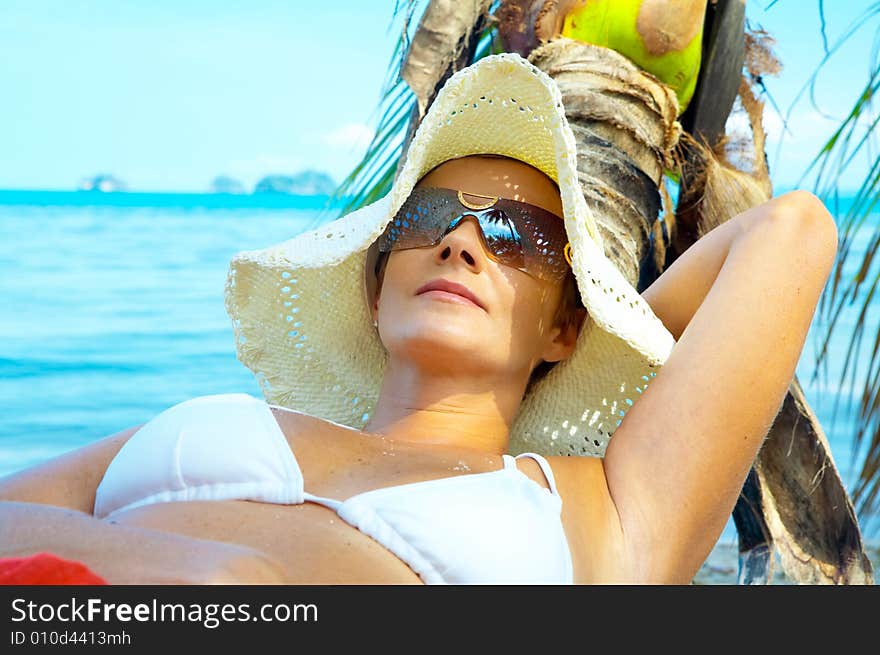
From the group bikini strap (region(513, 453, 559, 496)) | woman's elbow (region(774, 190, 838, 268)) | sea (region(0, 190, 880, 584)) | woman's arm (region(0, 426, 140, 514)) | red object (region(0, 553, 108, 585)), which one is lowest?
sea (region(0, 190, 880, 584))

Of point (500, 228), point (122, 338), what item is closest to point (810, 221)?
point (500, 228)

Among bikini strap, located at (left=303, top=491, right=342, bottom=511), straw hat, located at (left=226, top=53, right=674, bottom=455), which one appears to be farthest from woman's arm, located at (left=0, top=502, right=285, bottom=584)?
straw hat, located at (left=226, top=53, right=674, bottom=455)

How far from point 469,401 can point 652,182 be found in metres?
1.04

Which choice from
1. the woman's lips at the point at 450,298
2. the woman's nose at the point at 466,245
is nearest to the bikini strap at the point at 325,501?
the woman's lips at the point at 450,298

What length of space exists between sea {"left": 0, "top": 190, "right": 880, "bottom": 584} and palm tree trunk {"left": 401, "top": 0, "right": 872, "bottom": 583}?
0.16 m

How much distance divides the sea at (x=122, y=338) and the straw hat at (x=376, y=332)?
2.54 ft

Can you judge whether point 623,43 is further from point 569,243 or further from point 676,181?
point 569,243

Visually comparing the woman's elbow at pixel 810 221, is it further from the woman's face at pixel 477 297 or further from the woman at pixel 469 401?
the woman's face at pixel 477 297

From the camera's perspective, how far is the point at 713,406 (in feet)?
7.32

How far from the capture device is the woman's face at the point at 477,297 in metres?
2.44

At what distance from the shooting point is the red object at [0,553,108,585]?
1581mm

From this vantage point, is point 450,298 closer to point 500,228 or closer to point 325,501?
point 500,228

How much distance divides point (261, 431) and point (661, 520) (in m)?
0.87

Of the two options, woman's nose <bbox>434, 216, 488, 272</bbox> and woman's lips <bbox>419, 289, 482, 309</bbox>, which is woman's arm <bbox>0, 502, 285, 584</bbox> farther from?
woman's nose <bbox>434, 216, 488, 272</bbox>
